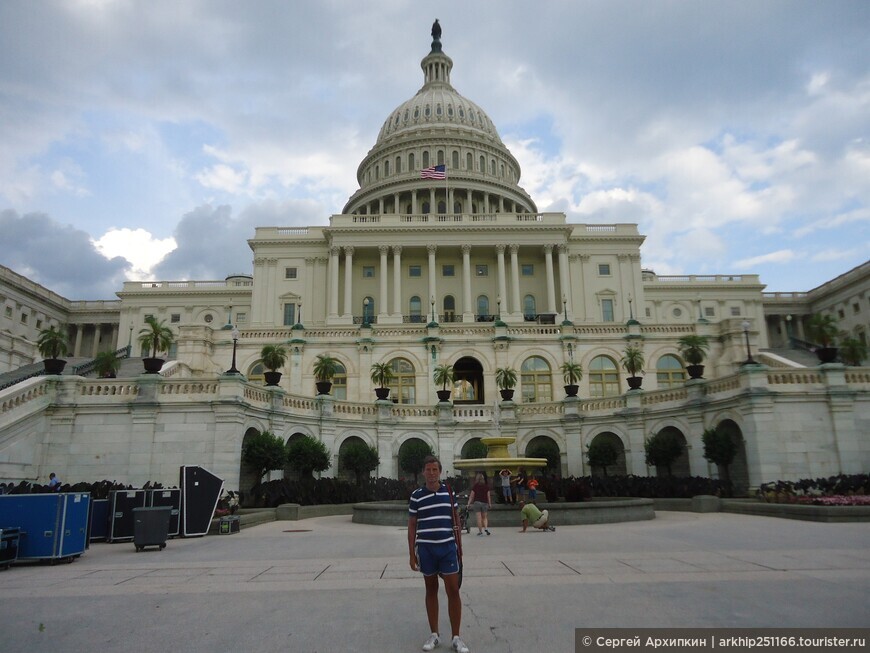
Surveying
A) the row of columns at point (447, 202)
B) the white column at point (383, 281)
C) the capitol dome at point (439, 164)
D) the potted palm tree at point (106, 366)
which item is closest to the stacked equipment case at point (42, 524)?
the potted palm tree at point (106, 366)

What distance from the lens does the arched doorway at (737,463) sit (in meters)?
31.3

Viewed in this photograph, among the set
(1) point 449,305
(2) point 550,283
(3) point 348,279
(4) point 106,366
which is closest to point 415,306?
(1) point 449,305

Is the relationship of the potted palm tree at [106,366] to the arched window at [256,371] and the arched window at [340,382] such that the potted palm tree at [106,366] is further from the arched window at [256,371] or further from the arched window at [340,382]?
the arched window at [340,382]

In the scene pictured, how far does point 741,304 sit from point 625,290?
2499 centimetres

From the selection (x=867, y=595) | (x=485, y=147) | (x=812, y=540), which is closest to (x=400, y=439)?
(x=812, y=540)

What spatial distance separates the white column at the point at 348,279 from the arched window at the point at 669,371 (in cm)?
3991

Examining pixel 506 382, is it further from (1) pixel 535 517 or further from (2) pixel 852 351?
(2) pixel 852 351

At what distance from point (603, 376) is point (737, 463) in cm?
1940

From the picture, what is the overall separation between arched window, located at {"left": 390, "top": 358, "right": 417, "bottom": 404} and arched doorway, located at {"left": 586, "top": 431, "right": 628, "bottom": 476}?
16.2 m

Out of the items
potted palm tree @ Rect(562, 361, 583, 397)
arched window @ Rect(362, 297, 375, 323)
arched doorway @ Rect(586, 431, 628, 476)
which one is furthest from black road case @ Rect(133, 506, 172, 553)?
arched window @ Rect(362, 297, 375, 323)

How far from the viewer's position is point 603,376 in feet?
168

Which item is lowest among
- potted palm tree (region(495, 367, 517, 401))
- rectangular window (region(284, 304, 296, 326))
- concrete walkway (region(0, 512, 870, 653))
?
concrete walkway (region(0, 512, 870, 653))

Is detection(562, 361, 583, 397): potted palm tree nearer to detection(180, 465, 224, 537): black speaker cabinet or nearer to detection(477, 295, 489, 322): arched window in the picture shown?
detection(180, 465, 224, 537): black speaker cabinet

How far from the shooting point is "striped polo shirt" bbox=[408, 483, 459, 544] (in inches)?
297
